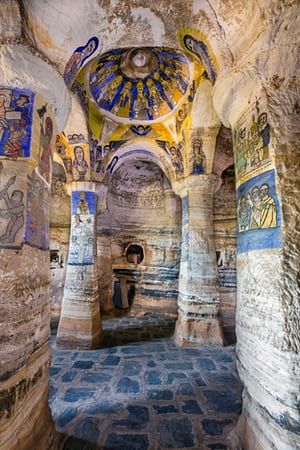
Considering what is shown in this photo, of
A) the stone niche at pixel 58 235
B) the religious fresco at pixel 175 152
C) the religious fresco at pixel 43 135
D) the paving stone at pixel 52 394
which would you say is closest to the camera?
the religious fresco at pixel 43 135

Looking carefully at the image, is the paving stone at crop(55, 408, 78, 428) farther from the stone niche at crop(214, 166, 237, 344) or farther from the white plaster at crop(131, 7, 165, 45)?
the stone niche at crop(214, 166, 237, 344)

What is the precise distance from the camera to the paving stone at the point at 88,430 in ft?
8.18

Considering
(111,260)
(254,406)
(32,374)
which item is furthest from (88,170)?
(254,406)

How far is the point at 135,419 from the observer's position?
2.79 metres

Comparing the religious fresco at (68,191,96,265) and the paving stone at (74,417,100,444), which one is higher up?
the religious fresco at (68,191,96,265)

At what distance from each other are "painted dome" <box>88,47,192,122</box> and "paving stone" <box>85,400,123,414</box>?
5615mm

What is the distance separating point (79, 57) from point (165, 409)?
4522mm

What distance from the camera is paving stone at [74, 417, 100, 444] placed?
8.18ft

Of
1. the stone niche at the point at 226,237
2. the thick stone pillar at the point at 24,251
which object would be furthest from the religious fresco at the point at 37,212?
the stone niche at the point at 226,237

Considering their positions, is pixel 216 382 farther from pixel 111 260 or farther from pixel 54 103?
pixel 111 260

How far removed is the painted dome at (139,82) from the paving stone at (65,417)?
Result: 18.4 feet

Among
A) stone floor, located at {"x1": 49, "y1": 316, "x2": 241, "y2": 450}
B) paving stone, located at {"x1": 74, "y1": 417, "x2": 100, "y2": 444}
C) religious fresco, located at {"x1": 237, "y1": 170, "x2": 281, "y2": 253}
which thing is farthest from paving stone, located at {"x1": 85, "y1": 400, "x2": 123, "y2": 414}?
religious fresco, located at {"x1": 237, "y1": 170, "x2": 281, "y2": 253}

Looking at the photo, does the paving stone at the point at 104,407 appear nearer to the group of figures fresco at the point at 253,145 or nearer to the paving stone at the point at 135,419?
the paving stone at the point at 135,419

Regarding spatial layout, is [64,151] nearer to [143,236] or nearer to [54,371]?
[143,236]
